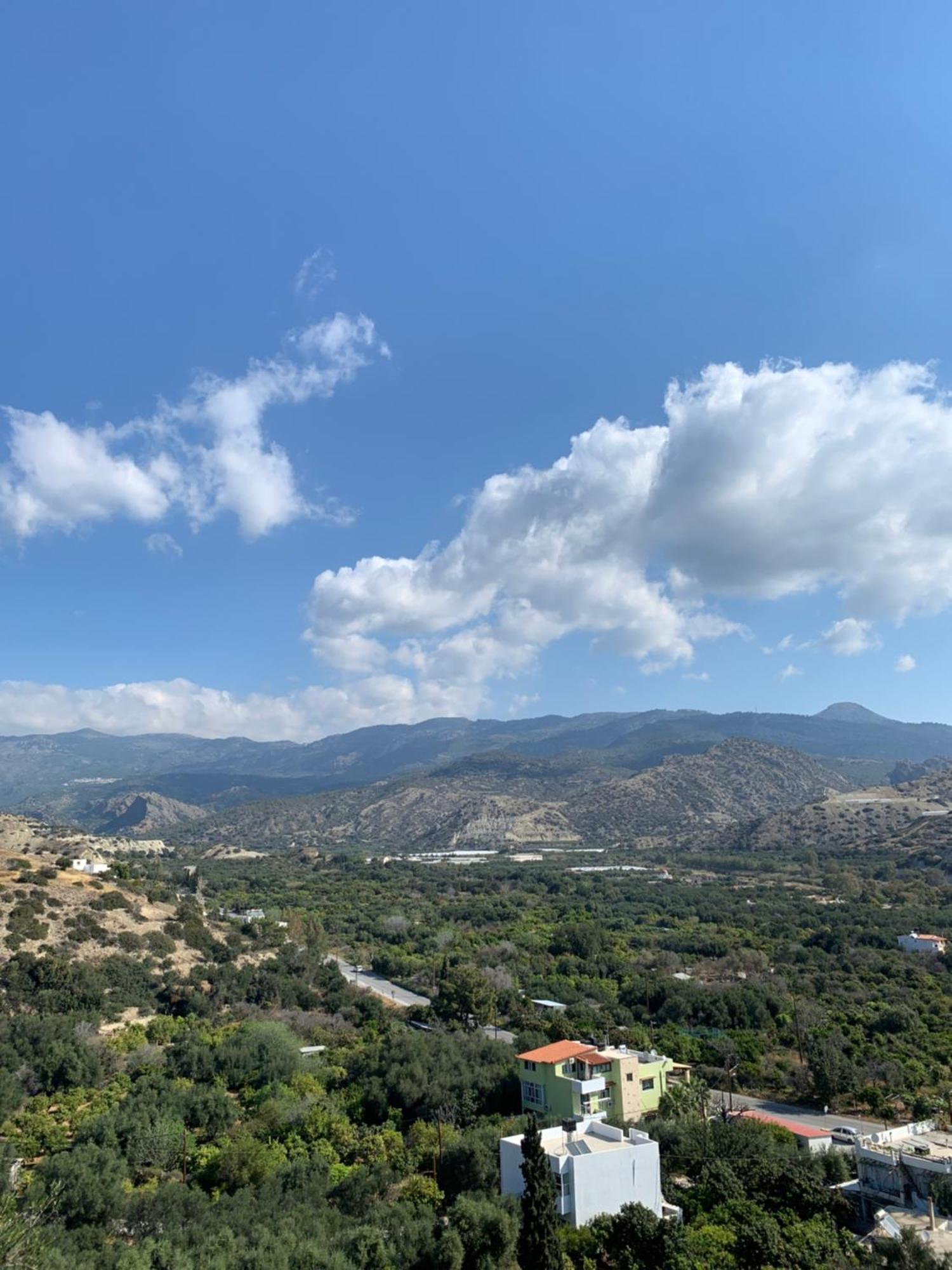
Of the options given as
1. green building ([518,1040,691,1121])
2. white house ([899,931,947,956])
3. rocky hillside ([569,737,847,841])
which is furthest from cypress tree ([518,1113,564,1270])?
rocky hillside ([569,737,847,841])

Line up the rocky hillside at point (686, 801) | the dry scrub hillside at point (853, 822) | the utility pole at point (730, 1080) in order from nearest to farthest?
the utility pole at point (730, 1080) → the dry scrub hillside at point (853, 822) → the rocky hillside at point (686, 801)

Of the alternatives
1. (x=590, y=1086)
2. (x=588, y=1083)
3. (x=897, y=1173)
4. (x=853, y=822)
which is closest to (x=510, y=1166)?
(x=588, y=1083)

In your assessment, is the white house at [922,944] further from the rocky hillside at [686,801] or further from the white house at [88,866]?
the rocky hillside at [686,801]

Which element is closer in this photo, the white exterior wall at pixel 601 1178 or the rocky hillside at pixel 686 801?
the white exterior wall at pixel 601 1178

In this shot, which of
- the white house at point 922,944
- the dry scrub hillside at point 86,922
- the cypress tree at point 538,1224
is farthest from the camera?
the white house at point 922,944

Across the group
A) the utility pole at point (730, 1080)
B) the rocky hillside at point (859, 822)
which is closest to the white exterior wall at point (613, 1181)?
the utility pole at point (730, 1080)

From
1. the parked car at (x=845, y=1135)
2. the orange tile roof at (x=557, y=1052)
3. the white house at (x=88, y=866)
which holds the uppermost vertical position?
the white house at (x=88, y=866)

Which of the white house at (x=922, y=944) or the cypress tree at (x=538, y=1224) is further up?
the cypress tree at (x=538, y=1224)

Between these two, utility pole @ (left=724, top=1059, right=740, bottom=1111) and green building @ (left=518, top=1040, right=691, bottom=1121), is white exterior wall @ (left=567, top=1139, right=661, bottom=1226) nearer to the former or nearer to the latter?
green building @ (left=518, top=1040, right=691, bottom=1121)
